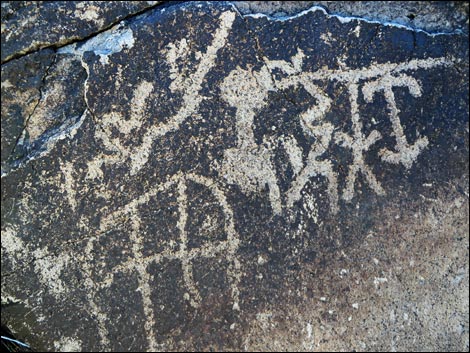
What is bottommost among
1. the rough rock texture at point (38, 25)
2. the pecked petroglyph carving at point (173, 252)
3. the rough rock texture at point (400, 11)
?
the pecked petroglyph carving at point (173, 252)

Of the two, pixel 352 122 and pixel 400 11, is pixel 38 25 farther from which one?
pixel 400 11

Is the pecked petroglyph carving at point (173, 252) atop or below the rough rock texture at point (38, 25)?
below

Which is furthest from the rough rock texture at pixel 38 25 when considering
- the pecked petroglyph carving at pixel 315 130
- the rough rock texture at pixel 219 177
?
the pecked petroglyph carving at pixel 315 130

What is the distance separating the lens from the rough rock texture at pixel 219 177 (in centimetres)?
167

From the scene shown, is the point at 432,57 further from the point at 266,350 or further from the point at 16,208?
the point at 16,208

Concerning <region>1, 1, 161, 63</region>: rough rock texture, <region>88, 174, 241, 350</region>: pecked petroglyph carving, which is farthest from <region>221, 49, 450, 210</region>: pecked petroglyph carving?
<region>1, 1, 161, 63</region>: rough rock texture

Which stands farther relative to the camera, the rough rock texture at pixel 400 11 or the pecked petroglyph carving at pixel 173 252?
the rough rock texture at pixel 400 11

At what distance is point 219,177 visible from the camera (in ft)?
5.58

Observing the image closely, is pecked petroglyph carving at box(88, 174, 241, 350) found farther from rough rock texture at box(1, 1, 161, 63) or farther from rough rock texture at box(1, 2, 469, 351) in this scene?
rough rock texture at box(1, 1, 161, 63)

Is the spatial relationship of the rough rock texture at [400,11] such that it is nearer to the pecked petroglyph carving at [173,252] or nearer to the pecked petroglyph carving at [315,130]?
the pecked petroglyph carving at [315,130]

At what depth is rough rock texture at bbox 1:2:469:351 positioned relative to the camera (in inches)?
65.9

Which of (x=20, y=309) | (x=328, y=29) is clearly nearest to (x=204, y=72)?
(x=328, y=29)

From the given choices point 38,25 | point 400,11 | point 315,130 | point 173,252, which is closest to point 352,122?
point 315,130

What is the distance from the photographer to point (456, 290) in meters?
1.84
